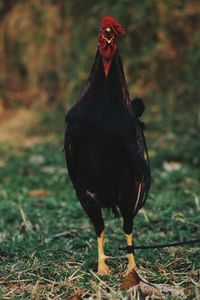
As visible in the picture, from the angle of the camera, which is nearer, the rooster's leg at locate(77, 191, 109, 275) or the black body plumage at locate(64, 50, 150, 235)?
the black body plumage at locate(64, 50, 150, 235)

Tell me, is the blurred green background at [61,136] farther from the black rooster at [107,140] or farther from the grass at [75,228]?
the black rooster at [107,140]

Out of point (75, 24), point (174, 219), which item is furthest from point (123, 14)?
point (174, 219)

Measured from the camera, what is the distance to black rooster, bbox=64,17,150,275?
346 cm

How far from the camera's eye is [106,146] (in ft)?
11.4

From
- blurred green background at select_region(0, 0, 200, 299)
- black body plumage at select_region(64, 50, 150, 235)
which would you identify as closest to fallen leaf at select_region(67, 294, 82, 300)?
blurred green background at select_region(0, 0, 200, 299)

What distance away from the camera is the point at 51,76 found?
11.2m

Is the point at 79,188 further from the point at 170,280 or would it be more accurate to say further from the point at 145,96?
the point at 145,96

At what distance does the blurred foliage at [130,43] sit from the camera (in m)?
7.75

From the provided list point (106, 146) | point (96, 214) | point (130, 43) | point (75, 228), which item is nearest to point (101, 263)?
point (96, 214)

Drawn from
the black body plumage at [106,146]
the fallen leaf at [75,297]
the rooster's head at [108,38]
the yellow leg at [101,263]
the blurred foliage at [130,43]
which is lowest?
the fallen leaf at [75,297]

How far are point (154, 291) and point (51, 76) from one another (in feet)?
27.1

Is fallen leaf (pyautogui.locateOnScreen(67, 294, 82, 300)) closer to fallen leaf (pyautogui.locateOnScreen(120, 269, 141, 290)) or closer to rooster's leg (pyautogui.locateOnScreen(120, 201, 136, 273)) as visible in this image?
fallen leaf (pyautogui.locateOnScreen(120, 269, 141, 290))

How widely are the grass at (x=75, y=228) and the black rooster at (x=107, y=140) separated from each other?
285mm

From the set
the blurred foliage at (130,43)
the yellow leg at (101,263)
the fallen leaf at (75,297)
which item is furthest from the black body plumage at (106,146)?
the blurred foliage at (130,43)
